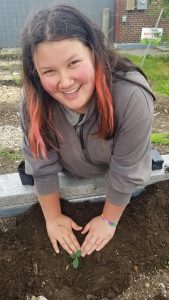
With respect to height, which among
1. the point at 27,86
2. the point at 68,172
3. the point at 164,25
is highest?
the point at 27,86

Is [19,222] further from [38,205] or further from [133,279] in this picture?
[133,279]

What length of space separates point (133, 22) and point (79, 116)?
10.7 metres

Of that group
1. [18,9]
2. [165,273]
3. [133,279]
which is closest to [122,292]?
[133,279]

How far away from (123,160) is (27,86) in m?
0.59

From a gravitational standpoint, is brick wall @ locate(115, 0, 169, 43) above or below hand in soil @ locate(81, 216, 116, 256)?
below

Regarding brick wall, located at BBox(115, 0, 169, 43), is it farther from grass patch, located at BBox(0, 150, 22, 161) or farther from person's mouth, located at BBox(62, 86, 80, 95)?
person's mouth, located at BBox(62, 86, 80, 95)

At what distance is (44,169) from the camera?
6.26 ft

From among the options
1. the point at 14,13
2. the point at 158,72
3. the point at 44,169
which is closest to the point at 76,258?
the point at 44,169

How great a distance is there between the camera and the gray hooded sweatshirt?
159 cm

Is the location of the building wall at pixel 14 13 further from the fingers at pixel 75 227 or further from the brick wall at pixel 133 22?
the fingers at pixel 75 227

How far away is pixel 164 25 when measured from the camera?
11.7m

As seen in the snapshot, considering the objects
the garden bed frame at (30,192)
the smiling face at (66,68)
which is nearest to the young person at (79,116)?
the smiling face at (66,68)

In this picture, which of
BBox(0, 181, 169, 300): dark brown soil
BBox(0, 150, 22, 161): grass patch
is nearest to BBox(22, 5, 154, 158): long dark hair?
BBox(0, 181, 169, 300): dark brown soil

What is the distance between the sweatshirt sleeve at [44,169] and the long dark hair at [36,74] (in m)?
0.08
